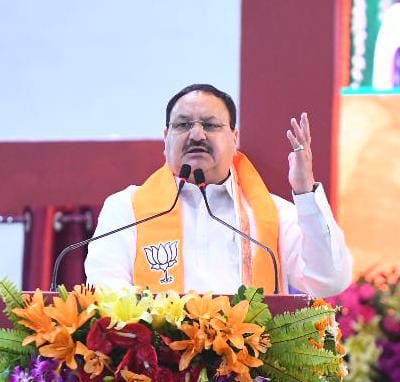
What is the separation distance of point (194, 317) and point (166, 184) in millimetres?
1302

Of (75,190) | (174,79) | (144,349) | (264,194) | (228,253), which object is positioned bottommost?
(144,349)

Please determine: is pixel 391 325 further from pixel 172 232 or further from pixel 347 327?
pixel 172 232

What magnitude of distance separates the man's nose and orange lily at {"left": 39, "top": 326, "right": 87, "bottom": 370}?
118cm

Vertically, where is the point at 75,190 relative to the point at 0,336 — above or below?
above

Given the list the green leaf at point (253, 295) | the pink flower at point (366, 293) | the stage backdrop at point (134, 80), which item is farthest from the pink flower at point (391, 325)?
the green leaf at point (253, 295)

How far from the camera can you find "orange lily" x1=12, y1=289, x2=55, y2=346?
1.83 m

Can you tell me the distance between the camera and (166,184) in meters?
3.12

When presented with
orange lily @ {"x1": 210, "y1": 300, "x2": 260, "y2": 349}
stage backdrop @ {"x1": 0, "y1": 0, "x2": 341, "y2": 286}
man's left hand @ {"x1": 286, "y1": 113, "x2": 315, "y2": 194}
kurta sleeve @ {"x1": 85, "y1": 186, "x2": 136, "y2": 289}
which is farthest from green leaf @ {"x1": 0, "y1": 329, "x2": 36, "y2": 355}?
stage backdrop @ {"x1": 0, "y1": 0, "x2": 341, "y2": 286}

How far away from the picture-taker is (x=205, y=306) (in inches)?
73.2

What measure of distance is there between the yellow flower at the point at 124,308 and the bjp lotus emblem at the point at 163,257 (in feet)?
3.13

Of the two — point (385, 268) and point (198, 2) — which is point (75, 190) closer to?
point (198, 2)

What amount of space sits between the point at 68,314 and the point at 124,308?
11cm

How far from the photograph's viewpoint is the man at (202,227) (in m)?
2.86

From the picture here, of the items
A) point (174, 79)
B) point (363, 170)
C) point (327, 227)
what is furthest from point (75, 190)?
point (327, 227)
